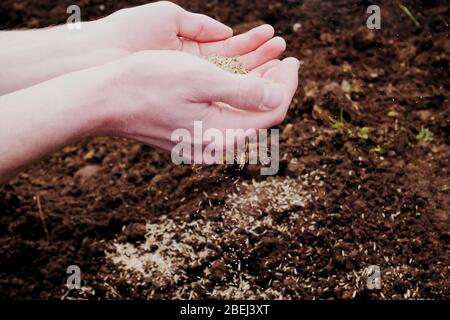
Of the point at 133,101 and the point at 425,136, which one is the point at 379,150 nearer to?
the point at 425,136

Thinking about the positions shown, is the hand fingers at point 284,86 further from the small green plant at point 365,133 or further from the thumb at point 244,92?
the small green plant at point 365,133

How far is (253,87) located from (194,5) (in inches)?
60.2

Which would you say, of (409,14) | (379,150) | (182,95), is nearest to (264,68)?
(182,95)

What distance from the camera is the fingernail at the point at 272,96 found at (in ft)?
5.65

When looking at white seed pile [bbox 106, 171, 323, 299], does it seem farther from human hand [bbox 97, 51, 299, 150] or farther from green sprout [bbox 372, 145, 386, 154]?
human hand [bbox 97, 51, 299, 150]

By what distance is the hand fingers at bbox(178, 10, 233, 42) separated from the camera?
2090mm

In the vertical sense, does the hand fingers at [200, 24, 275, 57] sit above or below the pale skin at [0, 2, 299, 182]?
above

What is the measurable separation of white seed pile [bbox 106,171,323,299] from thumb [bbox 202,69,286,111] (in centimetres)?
46

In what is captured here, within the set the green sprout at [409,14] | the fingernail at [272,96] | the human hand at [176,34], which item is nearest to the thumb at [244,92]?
the fingernail at [272,96]

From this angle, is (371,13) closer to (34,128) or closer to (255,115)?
(255,115)

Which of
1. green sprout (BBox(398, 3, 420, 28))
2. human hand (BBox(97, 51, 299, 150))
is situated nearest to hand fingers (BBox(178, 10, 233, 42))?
human hand (BBox(97, 51, 299, 150))

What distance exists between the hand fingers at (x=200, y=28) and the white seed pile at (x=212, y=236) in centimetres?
53

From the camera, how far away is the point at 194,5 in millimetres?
→ 3090
